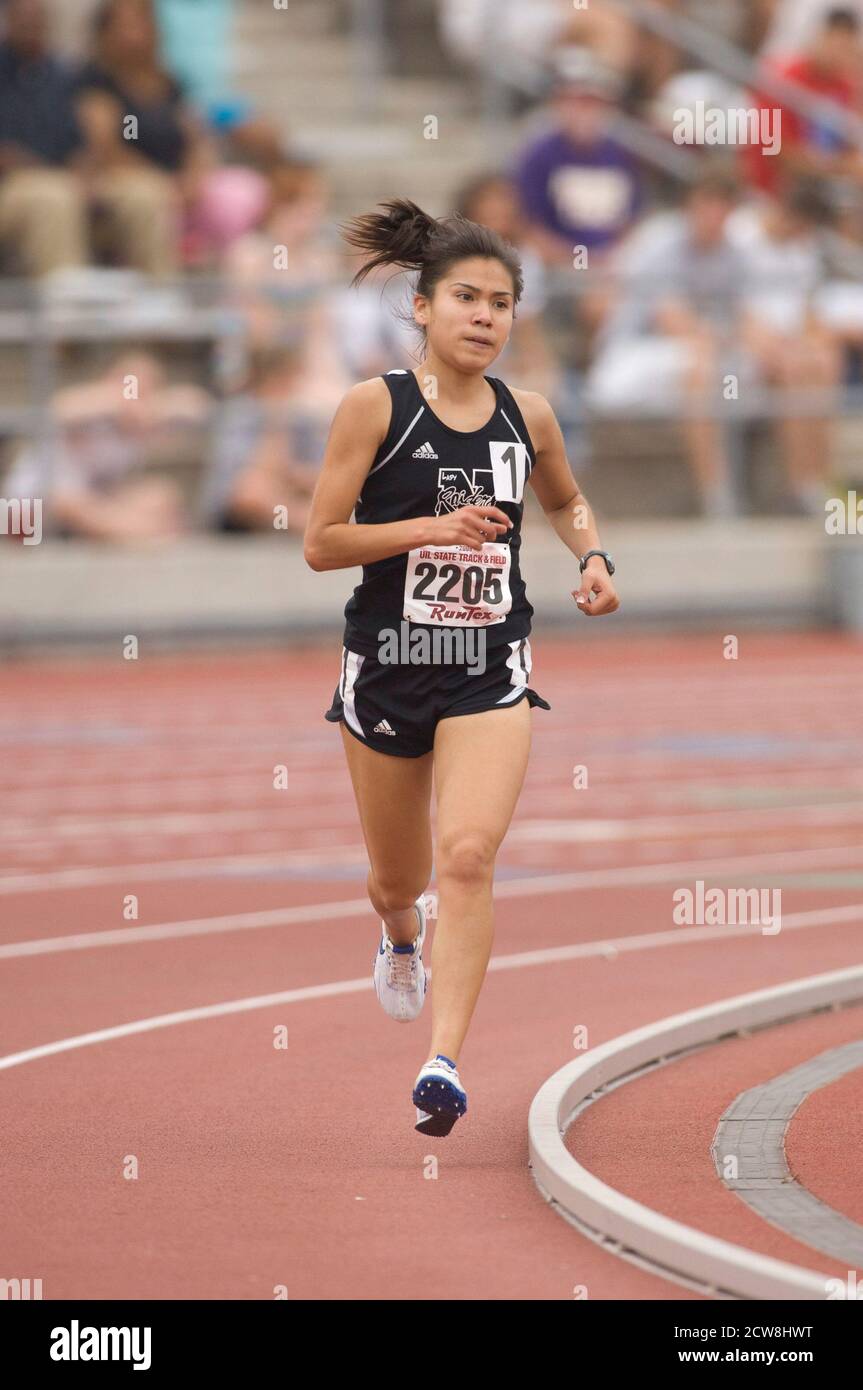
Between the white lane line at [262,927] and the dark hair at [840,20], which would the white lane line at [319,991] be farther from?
the dark hair at [840,20]

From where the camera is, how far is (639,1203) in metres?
5.41

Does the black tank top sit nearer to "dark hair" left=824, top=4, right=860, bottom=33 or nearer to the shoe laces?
the shoe laces

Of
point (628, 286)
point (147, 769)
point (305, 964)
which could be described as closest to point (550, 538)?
point (628, 286)

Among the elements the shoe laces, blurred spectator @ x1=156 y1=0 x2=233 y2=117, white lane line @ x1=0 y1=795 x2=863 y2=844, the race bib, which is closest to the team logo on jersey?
the race bib

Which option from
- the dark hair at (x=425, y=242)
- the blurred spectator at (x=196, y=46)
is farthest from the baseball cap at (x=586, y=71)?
the dark hair at (x=425, y=242)

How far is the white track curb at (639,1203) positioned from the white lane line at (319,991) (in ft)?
3.36

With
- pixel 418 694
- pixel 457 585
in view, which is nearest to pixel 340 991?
pixel 418 694

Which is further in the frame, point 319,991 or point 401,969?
point 319,991

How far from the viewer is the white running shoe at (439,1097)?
5.86m

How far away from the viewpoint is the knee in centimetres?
610

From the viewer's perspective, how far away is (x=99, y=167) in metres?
19.9

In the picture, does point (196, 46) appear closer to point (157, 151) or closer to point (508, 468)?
point (157, 151)

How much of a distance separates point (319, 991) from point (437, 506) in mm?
2534
